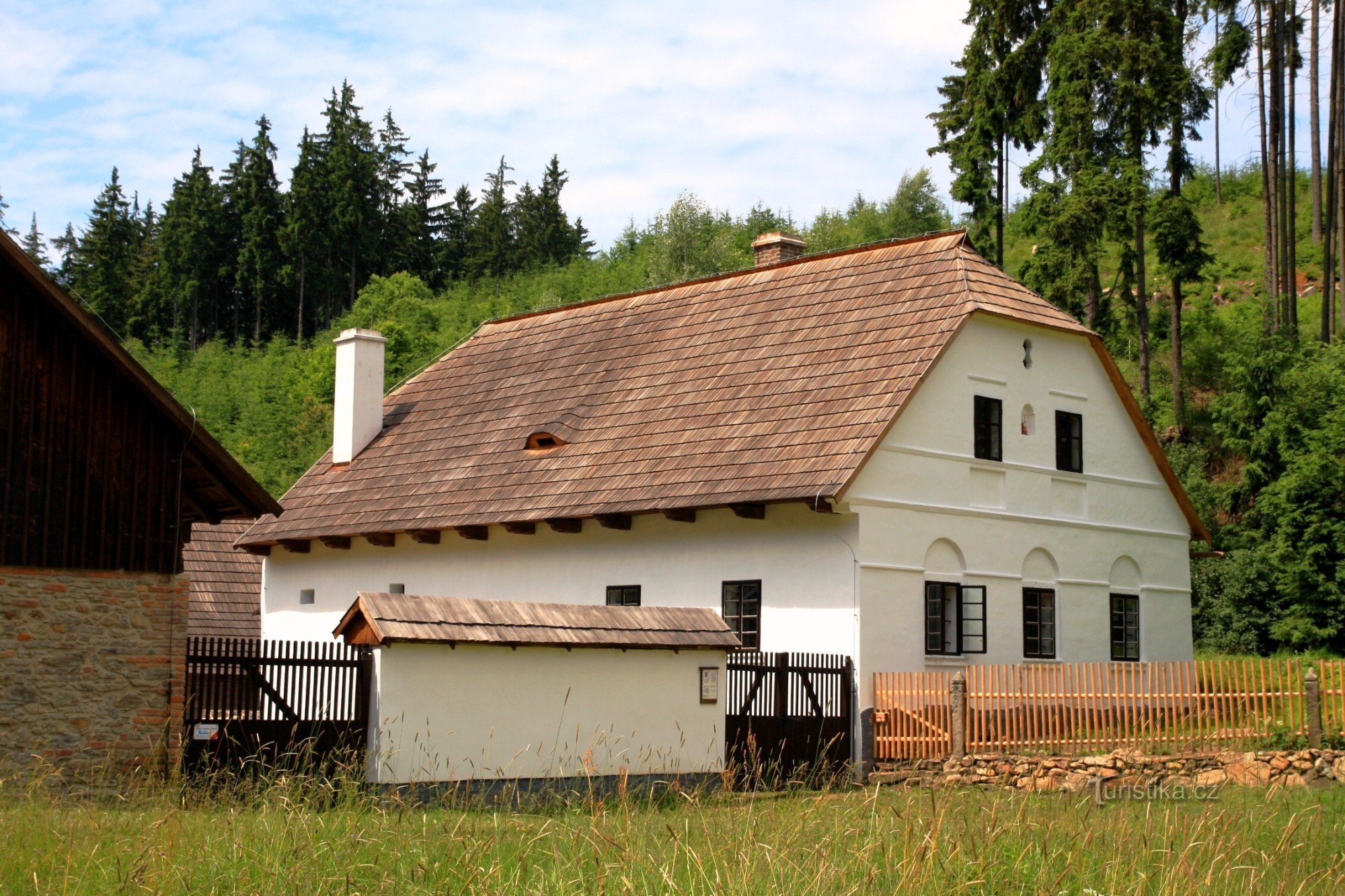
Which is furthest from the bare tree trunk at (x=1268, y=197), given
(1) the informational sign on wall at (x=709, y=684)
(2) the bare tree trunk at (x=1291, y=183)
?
(1) the informational sign on wall at (x=709, y=684)

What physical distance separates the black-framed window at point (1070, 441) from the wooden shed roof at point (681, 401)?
3.75 feet

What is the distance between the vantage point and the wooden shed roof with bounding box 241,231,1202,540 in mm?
22781

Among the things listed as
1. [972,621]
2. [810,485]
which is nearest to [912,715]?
[972,621]

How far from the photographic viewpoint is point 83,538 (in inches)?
623

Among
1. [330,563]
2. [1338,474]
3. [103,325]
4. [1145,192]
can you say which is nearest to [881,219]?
[1145,192]

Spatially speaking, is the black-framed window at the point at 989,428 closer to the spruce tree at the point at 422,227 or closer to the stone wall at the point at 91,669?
the stone wall at the point at 91,669

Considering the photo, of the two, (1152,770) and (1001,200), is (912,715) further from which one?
(1001,200)

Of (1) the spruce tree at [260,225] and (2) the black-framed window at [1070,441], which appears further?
(1) the spruce tree at [260,225]

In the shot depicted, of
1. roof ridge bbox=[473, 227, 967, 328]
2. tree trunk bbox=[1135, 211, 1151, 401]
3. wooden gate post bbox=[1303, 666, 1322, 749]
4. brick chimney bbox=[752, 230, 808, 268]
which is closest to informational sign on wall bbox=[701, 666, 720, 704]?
wooden gate post bbox=[1303, 666, 1322, 749]

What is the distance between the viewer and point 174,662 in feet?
53.3

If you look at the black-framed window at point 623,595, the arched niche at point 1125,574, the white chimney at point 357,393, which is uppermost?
the white chimney at point 357,393

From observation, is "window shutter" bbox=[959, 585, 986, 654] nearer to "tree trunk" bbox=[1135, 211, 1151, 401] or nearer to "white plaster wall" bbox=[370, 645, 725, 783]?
"white plaster wall" bbox=[370, 645, 725, 783]

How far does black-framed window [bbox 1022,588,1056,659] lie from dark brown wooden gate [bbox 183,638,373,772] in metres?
12.0

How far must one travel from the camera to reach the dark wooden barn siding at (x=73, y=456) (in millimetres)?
15430
